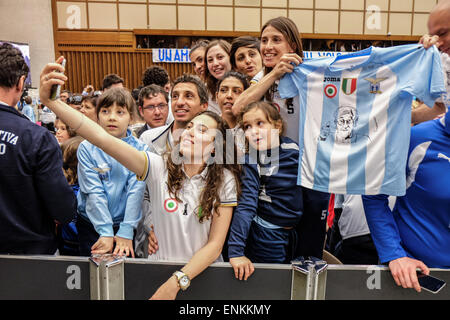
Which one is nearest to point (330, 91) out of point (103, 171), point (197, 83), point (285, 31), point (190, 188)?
point (285, 31)

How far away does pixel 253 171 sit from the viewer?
4.69 ft

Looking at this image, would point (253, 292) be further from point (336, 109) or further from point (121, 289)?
point (336, 109)

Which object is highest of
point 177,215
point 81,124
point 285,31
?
point 285,31

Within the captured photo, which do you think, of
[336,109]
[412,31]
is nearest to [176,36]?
[412,31]

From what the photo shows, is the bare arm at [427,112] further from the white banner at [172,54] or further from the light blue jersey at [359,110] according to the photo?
the white banner at [172,54]

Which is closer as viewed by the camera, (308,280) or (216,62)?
(308,280)

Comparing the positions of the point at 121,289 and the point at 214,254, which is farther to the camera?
the point at 214,254

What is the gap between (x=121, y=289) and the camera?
3.75 ft

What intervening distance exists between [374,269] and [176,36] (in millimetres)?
9022

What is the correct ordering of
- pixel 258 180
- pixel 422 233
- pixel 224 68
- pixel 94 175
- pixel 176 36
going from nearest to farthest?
pixel 422 233 → pixel 258 180 → pixel 94 175 → pixel 224 68 → pixel 176 36

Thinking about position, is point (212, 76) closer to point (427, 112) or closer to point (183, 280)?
point (427, 112)

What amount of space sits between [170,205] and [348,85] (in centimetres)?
107
